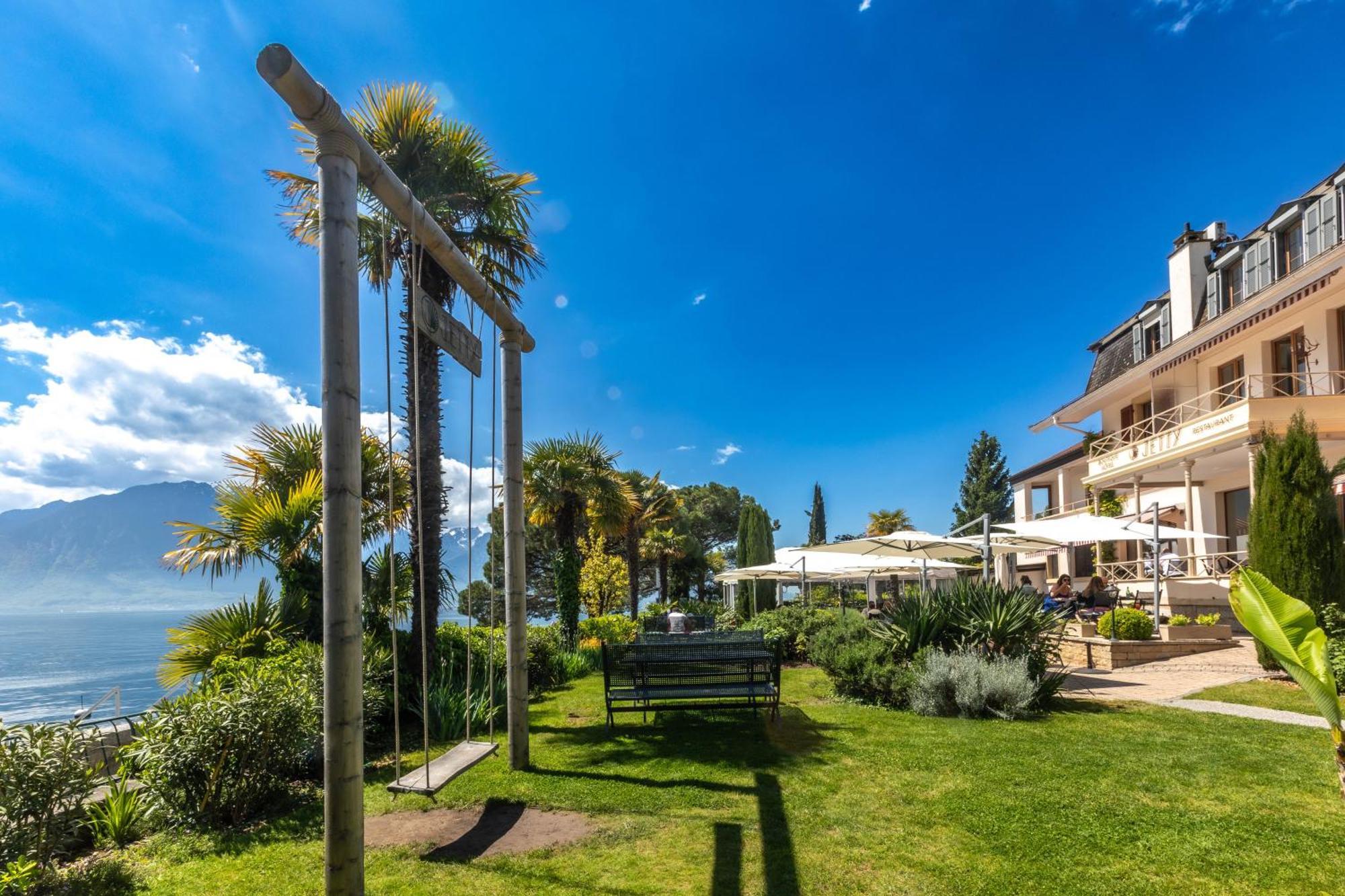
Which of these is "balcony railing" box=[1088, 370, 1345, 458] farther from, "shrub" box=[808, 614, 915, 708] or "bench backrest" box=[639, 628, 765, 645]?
"bench backrest" box=[639, 628, 765, 645]

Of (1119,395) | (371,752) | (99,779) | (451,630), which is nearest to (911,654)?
(371,752)

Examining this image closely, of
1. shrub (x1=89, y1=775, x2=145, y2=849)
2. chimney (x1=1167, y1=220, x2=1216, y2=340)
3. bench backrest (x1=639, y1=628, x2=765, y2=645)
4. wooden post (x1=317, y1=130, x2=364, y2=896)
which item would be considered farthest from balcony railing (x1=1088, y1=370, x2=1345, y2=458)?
shrub (x1=89, y1=775, x2=145, y2=849)

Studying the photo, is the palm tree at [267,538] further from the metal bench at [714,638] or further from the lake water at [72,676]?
the metal bench at [714,638]

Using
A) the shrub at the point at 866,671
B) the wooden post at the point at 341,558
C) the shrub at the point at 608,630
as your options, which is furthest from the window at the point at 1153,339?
the wooden post at the point at 341,558

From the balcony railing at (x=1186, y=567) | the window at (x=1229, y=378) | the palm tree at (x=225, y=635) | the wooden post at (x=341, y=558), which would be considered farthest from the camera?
the window at (x=1229, y=378)

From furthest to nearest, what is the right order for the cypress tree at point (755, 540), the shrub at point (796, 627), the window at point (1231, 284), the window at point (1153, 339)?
the cypress tree at point (755, 540), the window at point (1153, 339), the window at point (1231, 284), the shrub at point (796, 627)

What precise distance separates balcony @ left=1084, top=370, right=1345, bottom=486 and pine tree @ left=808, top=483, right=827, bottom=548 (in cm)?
4417

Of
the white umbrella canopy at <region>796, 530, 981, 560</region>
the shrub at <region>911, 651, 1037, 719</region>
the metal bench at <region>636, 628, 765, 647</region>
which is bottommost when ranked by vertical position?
the shrub at <region>911, 651, 1037, 719</region>

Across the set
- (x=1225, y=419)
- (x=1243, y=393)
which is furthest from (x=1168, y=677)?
(x=1243, y=393)

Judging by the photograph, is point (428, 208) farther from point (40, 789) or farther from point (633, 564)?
point (633, 564)

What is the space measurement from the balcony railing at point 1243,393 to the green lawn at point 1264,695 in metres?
8.66

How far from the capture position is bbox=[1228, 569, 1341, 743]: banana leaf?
3.00 meters

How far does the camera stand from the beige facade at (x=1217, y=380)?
1617 centimetres

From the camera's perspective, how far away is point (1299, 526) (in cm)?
1097
